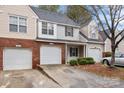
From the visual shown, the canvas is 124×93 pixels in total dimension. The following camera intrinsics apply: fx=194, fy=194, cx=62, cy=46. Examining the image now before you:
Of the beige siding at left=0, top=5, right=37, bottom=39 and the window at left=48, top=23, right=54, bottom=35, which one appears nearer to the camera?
the beige siding at left=0, top=5, right=37, bottom=39

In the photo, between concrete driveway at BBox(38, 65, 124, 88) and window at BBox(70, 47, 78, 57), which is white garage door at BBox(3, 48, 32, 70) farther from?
window at BBox(70, 47, 78, 57)

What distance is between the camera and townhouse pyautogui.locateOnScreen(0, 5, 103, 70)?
17578 mm

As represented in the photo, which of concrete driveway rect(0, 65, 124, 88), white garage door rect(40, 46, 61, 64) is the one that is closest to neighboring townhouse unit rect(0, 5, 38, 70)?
white garage door rect(40, 46, 61, 64)

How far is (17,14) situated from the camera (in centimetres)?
1820

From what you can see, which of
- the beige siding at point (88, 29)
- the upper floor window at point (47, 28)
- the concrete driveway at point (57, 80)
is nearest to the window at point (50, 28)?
the upper floor window at point (47, 28)

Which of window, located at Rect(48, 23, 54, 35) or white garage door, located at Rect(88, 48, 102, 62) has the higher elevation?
window, located at Rect(48, 23, 54, 35)

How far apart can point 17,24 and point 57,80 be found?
7273mm

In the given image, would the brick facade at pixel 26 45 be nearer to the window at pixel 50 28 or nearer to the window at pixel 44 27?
the window at pixel 44 27

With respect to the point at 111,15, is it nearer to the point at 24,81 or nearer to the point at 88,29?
the point at 88,29

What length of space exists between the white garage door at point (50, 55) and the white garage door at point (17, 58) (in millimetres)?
1477

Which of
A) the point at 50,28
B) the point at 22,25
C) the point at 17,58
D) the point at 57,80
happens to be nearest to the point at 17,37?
the point at 22,25

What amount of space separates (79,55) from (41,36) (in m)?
6.48
